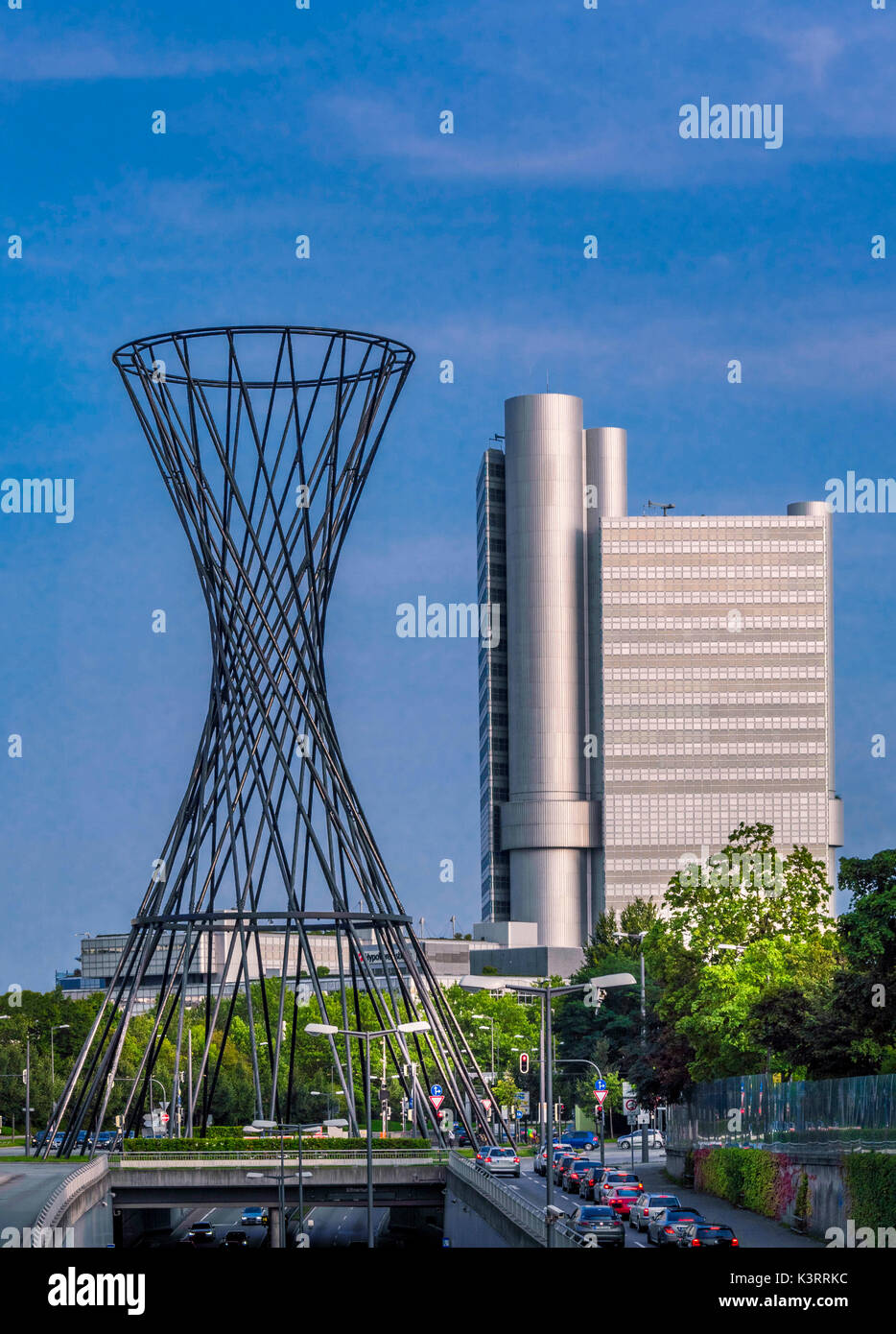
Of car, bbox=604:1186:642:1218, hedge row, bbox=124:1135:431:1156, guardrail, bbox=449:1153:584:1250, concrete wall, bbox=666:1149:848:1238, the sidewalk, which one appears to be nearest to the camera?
guardrail, bbox=449:1153:584:1250

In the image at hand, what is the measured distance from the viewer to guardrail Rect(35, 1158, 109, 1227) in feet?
149

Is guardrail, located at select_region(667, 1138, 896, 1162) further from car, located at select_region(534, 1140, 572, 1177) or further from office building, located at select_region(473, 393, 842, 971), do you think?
office building, located at select_region(473, 393, 842, 971)

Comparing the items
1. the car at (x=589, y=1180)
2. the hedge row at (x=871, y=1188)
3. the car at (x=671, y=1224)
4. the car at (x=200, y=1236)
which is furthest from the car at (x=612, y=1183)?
the hedge row at (x=871, y=1188)

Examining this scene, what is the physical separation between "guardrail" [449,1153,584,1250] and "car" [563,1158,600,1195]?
48.6 ft

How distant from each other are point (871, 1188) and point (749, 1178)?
17117 mm

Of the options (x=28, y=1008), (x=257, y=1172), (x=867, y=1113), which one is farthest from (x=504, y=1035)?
(x=867, y=1113)

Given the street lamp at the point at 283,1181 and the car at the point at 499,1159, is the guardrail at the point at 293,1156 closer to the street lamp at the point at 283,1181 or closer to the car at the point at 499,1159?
the street lamp at the point at 283,1181

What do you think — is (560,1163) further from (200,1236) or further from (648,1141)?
(648,1141)

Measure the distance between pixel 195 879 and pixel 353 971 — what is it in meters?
6.42

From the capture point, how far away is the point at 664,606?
196 metres

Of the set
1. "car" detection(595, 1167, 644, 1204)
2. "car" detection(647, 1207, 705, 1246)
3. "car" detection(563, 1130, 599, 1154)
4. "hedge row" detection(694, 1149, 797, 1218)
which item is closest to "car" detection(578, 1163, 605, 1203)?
"car" detection(595, 1167, 644, 1204)

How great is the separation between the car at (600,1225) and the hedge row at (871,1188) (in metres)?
5.77

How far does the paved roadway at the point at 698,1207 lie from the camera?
50250 mm
